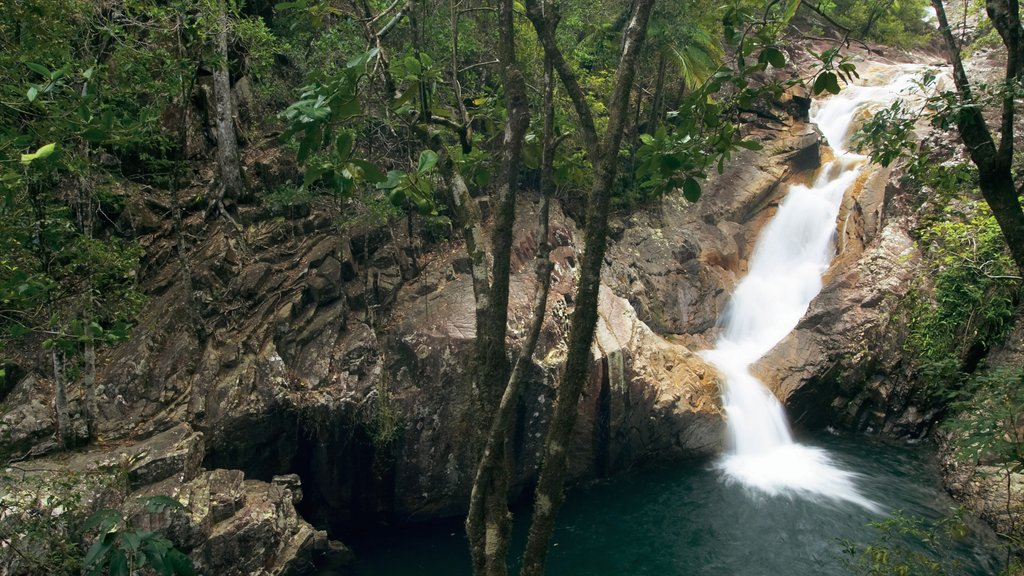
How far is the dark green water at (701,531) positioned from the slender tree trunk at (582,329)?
6.97 meters

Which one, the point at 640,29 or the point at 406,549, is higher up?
the point at 640,29

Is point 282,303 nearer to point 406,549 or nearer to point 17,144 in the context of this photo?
point 406,549

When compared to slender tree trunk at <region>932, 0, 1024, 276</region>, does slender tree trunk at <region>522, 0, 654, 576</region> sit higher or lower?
lower

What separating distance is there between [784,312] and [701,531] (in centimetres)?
747

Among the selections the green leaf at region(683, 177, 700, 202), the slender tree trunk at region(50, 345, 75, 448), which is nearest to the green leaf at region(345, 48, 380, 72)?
the green leaf at region(683, 177, 700, 202)

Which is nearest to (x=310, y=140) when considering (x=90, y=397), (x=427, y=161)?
(x=427, y=161)

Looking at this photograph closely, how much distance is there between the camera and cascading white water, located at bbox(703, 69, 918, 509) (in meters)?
11.7

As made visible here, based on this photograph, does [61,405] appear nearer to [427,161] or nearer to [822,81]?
[427,161]

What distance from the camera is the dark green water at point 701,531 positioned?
9.35 m

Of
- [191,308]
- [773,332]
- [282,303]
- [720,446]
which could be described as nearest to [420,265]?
[282,303]

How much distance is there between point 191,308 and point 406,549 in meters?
5.50

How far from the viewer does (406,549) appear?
33.4 ft

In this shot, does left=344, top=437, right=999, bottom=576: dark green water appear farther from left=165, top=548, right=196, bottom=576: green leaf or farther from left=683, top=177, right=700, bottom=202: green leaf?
left=683, top=177, right=700, bottom=202: green leaf

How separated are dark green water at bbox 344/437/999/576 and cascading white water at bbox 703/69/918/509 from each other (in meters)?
0.56
